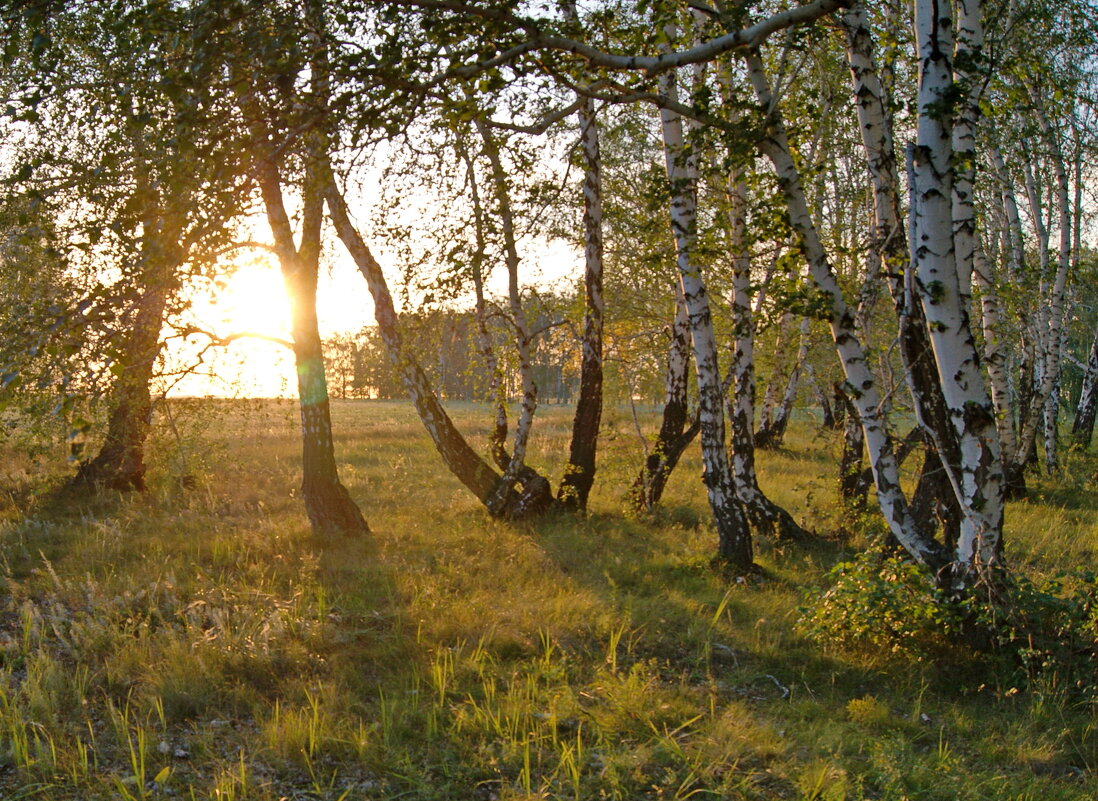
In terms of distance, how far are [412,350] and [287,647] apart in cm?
531

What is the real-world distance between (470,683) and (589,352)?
6832 millimetres

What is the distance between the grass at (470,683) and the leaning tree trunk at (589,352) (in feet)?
5.11

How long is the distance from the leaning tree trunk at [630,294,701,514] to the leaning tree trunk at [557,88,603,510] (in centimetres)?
100

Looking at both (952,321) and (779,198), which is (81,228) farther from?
(952,321)

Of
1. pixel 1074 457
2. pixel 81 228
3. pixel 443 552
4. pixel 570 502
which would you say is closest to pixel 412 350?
pixel 443 552

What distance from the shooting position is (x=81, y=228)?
4.51 m

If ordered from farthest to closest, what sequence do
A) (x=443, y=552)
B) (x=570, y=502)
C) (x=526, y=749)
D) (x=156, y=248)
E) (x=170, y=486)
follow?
(x=170, y=486) → (x=570, y=502) → (x=443, y=552) → (x=526, y=749) → (x=156, y=248)

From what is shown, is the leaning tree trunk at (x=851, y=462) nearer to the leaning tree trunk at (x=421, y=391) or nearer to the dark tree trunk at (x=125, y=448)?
the leaning tree trunk at (x=421, y=391)

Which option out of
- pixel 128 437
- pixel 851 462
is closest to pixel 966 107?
pixel 851 462

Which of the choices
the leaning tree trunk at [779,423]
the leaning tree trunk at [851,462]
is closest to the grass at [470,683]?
the leaning tree trunk at [851,462]

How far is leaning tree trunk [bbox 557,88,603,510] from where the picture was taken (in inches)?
472

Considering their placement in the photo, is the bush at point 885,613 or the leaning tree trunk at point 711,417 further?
the leaning tree trunk at point 711,417

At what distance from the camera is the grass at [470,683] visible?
5027mm

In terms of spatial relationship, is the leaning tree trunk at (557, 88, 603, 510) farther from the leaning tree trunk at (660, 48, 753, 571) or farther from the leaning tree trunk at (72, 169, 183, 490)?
the leaning tree trunk at (72, 169, 183, 490)
